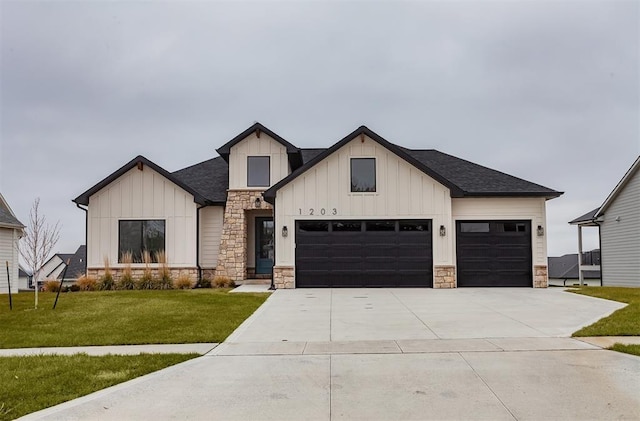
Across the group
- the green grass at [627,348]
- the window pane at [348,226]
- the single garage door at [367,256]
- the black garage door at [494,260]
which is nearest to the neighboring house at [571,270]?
the black garage door at [494,260]

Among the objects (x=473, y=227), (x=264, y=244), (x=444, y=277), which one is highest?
(x=473, y=227)

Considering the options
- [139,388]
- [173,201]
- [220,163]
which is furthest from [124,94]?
[139,388]

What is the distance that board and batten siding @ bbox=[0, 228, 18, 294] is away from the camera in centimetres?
2332

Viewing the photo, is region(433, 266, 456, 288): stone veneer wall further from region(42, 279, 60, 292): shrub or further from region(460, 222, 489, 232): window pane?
region(42, 279, 60, 292): shrub

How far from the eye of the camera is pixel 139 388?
6152 millimetres

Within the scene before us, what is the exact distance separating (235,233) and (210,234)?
50.4 inches

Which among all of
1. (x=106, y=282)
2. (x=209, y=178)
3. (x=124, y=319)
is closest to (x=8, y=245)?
(x=106, y=282)

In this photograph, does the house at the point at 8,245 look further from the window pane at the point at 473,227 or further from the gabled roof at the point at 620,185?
the gabled roof at the point at 620,185

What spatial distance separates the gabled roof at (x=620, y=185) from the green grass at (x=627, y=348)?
1781cm

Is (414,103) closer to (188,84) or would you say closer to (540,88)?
(540,88)

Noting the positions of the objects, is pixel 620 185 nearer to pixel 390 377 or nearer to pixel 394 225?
pixel 394 225

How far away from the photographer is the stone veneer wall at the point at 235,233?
67.6ft

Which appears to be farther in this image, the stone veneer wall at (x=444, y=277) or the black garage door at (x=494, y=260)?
the black garage door at (x=494, y=260)

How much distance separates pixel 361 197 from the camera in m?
18.4
